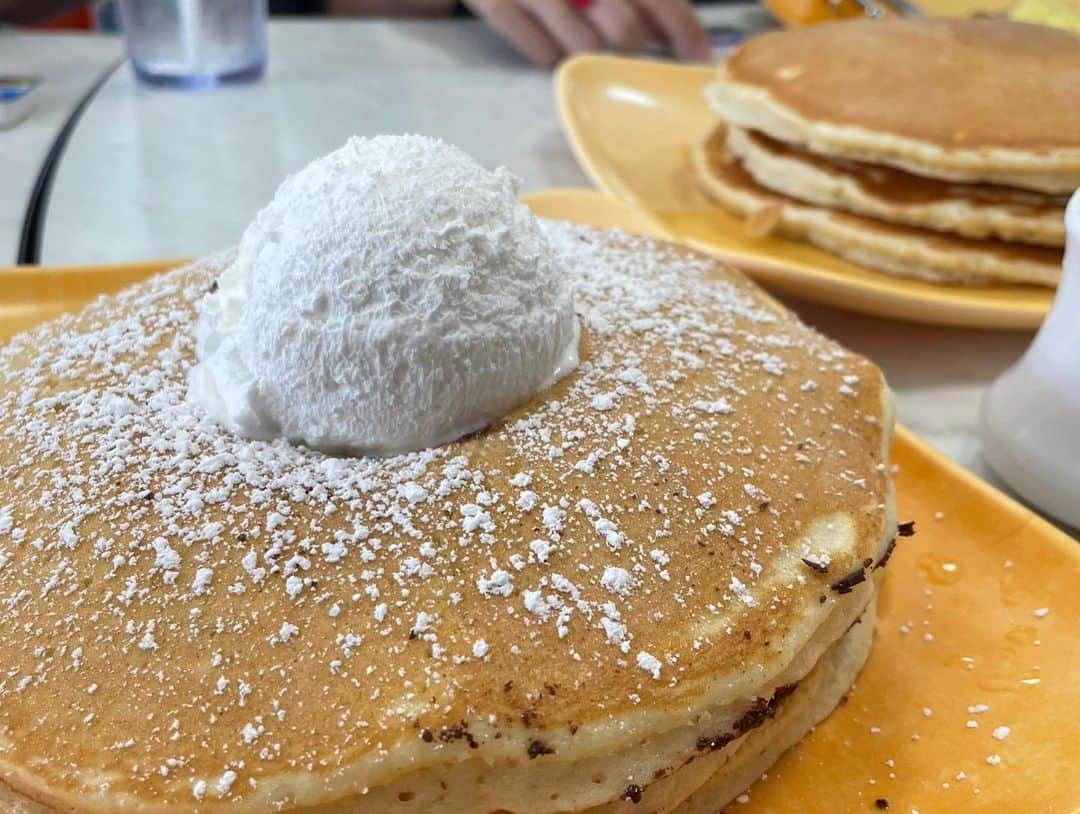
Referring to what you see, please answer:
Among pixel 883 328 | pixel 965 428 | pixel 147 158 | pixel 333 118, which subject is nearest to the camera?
pixel 965 428

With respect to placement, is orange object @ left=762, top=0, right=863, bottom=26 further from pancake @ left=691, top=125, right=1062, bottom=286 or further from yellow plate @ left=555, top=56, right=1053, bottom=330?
pancake @ left=691, top=125, right=1062, bottom=286

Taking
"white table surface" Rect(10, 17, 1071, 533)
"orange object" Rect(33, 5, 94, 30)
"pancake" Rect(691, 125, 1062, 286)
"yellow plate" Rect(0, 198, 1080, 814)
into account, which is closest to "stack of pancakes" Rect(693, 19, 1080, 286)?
"pancake" Rect(691, 125, 1062, 286)

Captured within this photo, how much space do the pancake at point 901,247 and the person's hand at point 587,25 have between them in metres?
1.18

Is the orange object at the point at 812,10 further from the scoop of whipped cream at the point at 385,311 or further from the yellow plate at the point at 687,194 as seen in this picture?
the scoop of whipped cream at the point at 385,311

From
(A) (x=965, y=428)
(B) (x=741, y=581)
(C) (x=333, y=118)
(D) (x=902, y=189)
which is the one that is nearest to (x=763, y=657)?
(B) (x=741, y=581)

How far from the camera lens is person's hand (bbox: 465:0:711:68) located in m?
2.64

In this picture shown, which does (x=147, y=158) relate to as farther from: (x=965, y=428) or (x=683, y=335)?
(x=965, y=428)

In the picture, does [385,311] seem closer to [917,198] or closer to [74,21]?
[917,198]

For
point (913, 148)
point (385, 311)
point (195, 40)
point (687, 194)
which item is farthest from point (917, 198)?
point (195, 40)

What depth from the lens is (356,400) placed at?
817 millimetres

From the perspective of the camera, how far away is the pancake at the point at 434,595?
2.14 ft

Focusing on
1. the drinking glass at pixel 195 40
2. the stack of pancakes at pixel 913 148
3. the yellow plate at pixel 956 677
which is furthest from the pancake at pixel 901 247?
the drinking glass at pixel 195 40

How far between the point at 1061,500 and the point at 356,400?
82 cm

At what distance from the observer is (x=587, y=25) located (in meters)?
2.71
